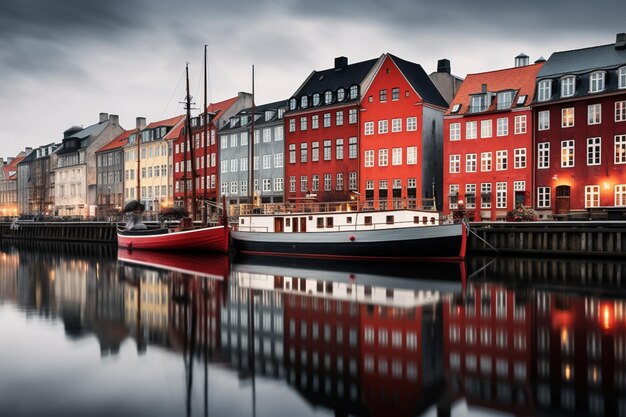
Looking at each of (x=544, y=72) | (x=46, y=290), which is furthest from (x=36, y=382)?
(x=544, y=72)

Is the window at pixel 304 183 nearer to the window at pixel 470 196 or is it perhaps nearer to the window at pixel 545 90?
the window at pixel 470 196

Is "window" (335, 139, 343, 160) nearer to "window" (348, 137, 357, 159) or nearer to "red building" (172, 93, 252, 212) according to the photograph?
"window" (348, 137, 357, 159)

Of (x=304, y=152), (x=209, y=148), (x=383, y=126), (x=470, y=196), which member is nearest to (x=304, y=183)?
(x=304, y=152)

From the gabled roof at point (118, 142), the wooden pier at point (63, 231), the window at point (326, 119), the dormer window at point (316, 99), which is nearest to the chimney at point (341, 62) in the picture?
the dormer window at point (316, 99)

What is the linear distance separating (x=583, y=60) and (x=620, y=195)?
1064cm

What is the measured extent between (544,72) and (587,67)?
3.04 m

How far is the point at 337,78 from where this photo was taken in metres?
57.0

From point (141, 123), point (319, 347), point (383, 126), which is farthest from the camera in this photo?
point (141, 123)

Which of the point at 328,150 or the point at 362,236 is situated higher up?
the point at 328,150

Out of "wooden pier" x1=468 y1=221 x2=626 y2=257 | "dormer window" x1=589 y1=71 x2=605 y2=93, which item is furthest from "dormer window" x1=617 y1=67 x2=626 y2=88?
"wooden pier" x1=468 y1=221 x2=626 y2=257

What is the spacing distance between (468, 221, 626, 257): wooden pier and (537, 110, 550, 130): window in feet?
33.3

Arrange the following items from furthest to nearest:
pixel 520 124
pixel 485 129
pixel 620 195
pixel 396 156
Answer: pixel 396 156 < pixel 485 129 < pixel 520 124 < pixel 620 195

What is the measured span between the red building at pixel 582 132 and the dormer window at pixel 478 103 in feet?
13.8

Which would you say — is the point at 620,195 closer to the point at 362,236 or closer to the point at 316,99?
the point at 362,236
